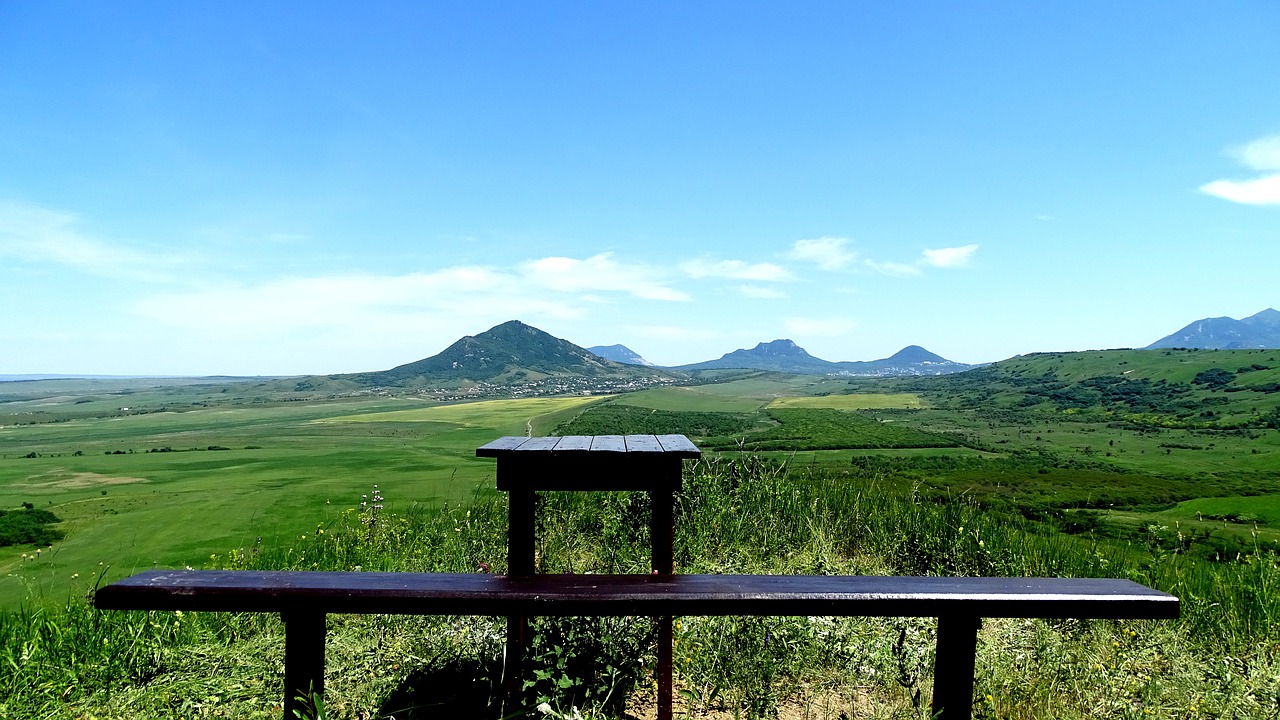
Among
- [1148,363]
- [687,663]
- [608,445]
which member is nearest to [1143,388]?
[1148,363]

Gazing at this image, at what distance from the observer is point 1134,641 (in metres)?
4.04

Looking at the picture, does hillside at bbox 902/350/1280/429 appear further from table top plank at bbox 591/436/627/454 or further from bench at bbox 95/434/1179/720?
table top plank at bbox 591/436/627/454

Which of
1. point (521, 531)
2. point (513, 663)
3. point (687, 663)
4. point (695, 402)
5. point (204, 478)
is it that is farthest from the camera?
point (695, 402)

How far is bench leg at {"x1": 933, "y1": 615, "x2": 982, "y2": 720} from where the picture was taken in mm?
2596

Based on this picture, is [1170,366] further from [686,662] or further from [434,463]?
[686,662]

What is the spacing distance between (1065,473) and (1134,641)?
47.5m

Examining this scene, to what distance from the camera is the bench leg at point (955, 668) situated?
8.52 feet

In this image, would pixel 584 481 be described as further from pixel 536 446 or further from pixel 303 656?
pixel 303 656

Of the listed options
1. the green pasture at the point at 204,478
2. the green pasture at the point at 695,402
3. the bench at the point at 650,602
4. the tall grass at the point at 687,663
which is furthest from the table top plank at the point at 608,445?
the green pasture at the point at 695,402

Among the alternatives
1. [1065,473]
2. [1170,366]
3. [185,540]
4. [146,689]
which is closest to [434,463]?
[185,540]

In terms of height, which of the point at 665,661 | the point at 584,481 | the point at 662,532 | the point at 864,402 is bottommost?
the point at 864,402

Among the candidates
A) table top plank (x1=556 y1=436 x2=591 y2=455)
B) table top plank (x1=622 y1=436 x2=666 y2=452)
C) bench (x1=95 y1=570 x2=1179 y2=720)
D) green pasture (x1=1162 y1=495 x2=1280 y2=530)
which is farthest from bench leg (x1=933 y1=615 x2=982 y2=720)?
green pasture (x1=1162 y1=495 x2=1280 y2=530)

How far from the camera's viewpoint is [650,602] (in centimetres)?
255

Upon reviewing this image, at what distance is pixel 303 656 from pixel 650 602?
5.03 ft
